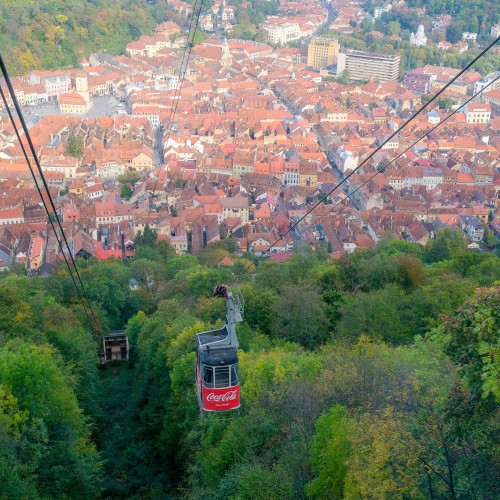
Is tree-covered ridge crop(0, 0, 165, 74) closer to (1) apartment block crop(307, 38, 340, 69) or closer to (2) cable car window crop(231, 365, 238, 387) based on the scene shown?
(1) apartment block crop(307, 38, 340, 69)

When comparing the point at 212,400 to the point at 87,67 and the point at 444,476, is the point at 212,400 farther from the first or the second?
the point at 87,67

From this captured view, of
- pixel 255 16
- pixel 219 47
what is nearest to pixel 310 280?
pixel 219 47

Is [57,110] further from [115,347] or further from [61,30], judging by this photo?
[115,347]

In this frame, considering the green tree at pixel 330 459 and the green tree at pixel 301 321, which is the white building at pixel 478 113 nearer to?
the green tree at pixel 301 321

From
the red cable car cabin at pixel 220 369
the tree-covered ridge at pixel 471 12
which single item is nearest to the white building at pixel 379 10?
the tree-covered ridge at pixel 471 12

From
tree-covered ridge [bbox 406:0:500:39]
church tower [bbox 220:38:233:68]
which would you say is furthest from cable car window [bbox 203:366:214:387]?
Result: tree-covered ridge [bbox 406:0:500:39]
